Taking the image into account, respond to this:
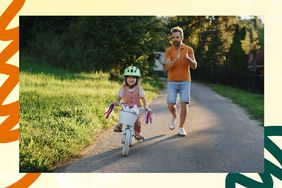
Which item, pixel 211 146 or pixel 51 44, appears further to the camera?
pixel 51 44

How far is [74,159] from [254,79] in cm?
2242

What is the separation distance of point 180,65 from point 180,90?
453mm

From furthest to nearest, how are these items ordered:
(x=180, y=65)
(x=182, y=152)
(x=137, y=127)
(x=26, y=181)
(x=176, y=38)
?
1. (x=180, y=65)
2. (x=176, y=38)
3. (x=137, y=127)
4. (x=182, y=152)
5. (x=26, y=181)

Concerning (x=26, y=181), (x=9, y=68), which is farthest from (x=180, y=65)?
(x=26, y=181)

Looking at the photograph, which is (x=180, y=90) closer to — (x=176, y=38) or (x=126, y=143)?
(x=176, y=38)

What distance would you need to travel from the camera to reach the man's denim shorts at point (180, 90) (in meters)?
7.73

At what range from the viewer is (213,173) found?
5617 millimetres

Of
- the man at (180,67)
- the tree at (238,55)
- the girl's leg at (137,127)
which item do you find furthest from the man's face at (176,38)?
the tree at (238,55)

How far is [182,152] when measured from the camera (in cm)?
663

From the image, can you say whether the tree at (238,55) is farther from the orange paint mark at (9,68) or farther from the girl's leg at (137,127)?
the orange paint mark at (9,68)

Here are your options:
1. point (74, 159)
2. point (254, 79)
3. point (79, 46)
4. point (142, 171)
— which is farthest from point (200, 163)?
point (254, 79)

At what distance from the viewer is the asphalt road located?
586cm

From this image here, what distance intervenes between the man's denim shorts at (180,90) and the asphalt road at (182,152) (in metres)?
0.64

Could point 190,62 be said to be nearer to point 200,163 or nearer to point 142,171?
point 200,163
